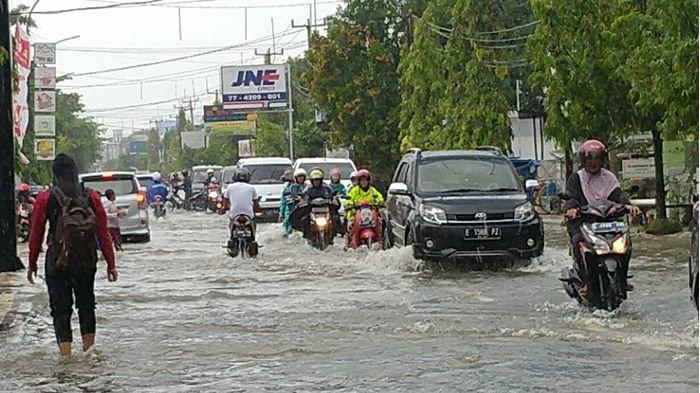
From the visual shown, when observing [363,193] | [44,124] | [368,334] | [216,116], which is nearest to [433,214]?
[363,193]

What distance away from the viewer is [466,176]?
1833 cm

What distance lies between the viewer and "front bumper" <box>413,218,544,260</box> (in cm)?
1708

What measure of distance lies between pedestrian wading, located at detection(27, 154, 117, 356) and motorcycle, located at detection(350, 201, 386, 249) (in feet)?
34.0

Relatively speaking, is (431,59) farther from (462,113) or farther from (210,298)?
(210,298)

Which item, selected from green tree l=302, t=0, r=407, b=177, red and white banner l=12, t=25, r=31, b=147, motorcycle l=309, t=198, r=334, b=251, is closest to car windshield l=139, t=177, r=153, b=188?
green tree l=302, t=0, r=407, b=177

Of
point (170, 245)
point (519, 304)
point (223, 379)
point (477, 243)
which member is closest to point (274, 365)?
point (223, 379)

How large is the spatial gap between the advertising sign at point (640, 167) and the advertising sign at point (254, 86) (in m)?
49.9

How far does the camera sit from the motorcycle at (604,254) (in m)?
11.8

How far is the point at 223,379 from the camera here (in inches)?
362

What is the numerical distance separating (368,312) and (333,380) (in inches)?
162

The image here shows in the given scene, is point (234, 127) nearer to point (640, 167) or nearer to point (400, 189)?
point (640, 167)

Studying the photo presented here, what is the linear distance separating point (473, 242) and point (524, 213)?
0.86 metres

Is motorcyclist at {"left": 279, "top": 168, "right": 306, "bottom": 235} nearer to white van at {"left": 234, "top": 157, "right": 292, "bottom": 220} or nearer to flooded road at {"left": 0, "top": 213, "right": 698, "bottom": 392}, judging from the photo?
flooded road at {"left": 0, "top": 213, "right": 698, "bottom": 392}

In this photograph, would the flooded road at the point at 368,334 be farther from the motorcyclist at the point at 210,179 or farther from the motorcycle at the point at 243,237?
the motorcyclist at the point at 210,179
